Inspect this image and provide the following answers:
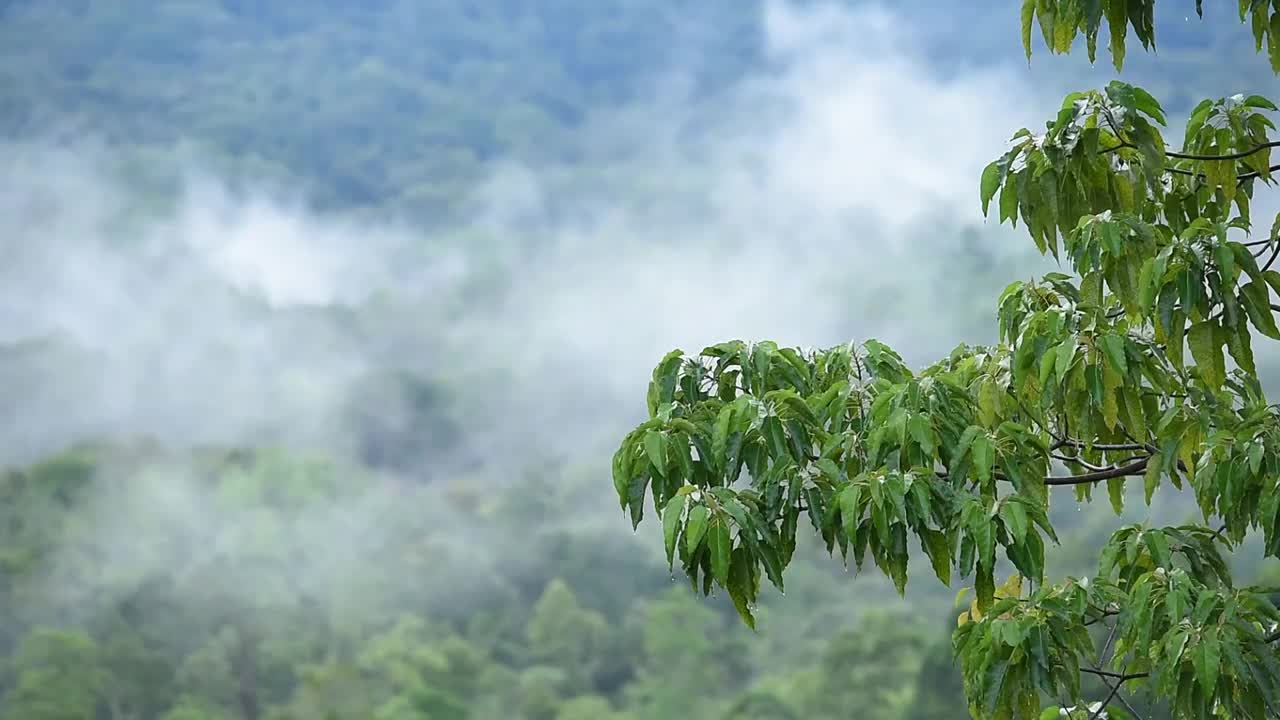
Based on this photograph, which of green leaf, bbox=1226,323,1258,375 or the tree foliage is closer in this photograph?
the tree foliage

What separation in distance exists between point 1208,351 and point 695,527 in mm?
754

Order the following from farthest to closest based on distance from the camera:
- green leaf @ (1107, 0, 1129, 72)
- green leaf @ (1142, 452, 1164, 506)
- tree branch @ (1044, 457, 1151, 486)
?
tree branch @ (1044, 457, 1151, 486)
green leaf @ (1142, 452, 1164, 506)
green leaf @ (1107, 0, 1129, 72)

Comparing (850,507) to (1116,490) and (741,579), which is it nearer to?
(741,579)

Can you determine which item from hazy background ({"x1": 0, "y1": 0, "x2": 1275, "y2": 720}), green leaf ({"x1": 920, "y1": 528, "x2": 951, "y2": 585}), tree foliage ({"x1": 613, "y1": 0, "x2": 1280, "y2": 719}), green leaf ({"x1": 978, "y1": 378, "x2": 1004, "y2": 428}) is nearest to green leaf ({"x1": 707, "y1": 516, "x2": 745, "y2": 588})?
tree foliage ({"x1": 613, "y1": 0, "x2": 1280, "y2": 719})

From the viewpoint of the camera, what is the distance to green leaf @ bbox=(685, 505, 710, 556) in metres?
1.72

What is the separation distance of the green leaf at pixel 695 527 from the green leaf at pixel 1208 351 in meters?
→ 0.71

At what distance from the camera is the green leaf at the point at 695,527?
1725 mm

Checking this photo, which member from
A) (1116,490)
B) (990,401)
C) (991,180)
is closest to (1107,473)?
(1116,490)

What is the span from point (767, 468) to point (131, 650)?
39.8 feet

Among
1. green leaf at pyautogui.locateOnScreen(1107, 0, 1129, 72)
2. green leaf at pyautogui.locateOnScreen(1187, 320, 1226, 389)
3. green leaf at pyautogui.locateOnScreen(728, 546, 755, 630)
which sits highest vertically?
green leaf at pyautogui.locateOnScreen(1107, 0, 1129, 72)

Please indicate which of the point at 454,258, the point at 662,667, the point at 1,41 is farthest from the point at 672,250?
the point at 1,41

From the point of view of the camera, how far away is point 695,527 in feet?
5.66

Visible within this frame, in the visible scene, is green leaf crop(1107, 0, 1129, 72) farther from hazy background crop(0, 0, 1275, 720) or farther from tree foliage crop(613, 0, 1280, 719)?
hazy background crop(0, 0, 1275, 720)

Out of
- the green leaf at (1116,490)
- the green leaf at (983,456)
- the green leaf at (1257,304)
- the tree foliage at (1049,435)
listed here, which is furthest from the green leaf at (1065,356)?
the green leaf at (1116,490)
